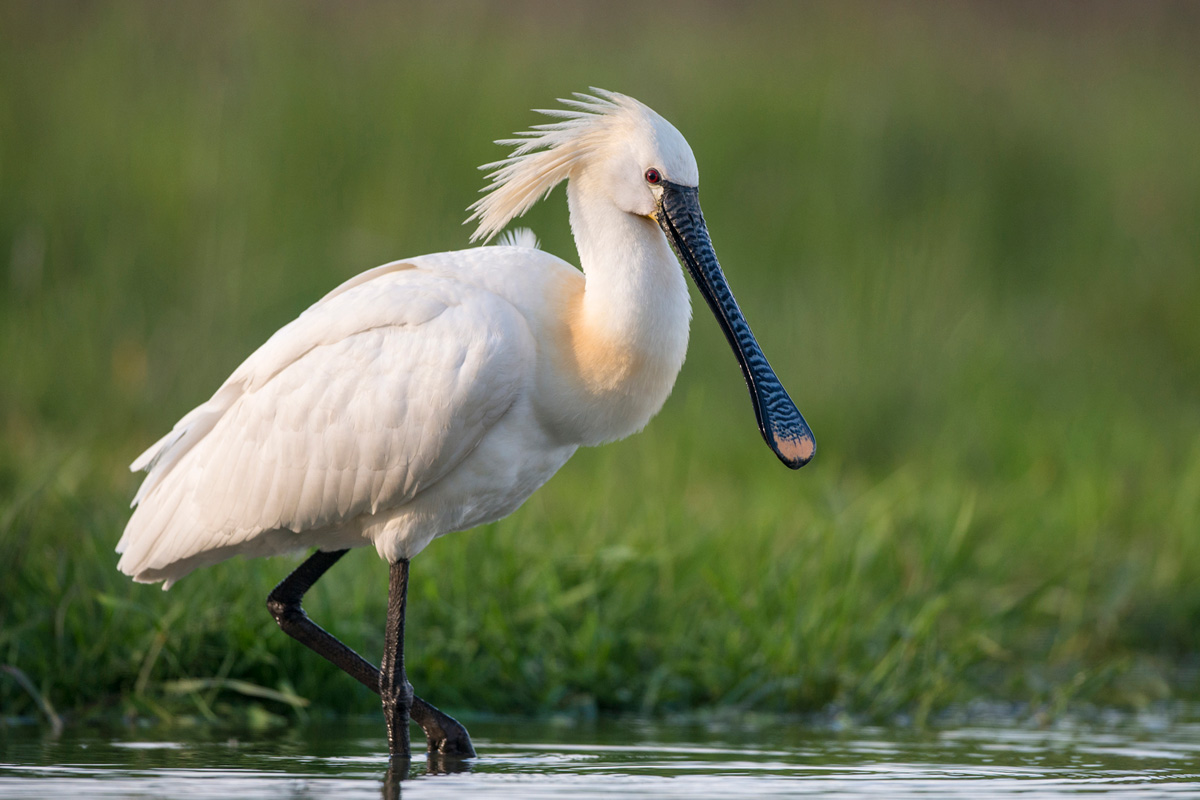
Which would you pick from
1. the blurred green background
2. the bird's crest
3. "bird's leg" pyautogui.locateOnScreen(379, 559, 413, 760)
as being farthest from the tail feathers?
the bird's crest

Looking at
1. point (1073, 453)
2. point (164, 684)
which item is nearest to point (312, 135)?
point (1073, 453)

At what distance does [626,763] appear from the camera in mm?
4844

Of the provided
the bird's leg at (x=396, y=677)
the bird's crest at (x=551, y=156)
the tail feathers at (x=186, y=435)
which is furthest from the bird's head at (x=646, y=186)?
the bird's leg at (x=396, y=677)

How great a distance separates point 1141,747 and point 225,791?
8.87 ft

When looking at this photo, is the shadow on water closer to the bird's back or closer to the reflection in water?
the reflection in water

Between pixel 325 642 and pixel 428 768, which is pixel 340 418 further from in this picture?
pixel 428 768

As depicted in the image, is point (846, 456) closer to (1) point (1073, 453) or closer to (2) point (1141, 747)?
(1) point (1073, 453)

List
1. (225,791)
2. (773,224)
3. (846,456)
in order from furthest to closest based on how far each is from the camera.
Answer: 1. (773,224)
2. (846,456)
3. (225,791)

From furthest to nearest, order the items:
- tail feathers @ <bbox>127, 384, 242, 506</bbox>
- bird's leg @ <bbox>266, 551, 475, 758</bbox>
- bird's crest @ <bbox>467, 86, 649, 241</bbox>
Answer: tail feathers @ <bbox>127, 384, 242, 506</bbox> → bird's crest @ <bbox>467, 86, 649, 241</bbox> → bird's leg @ <bbox>266, 551, 475, 758</bbox>

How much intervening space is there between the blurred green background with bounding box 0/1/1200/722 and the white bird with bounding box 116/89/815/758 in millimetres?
562

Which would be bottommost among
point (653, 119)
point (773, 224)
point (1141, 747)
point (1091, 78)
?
point (1141, 747)

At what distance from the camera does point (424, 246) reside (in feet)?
35.7

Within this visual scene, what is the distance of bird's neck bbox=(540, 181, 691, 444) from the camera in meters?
5.06

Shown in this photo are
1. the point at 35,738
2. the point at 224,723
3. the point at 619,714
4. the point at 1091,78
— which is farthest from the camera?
the point at 1091,78
